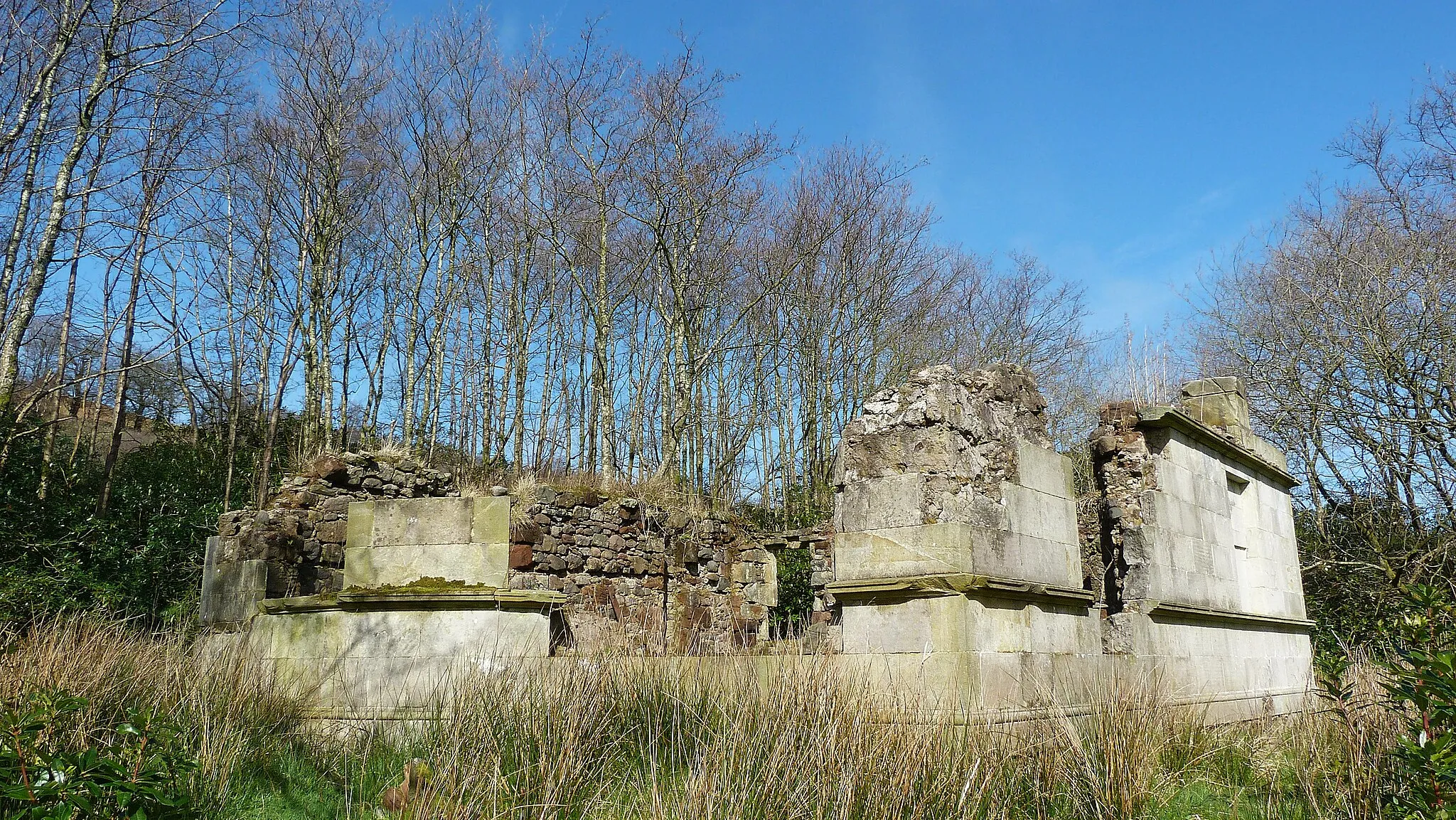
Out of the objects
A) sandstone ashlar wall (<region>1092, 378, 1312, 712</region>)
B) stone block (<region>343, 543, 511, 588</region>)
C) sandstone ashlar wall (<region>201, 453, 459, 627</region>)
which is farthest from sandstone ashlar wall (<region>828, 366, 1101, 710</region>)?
sandstone ashlar wall (<region>201, 453, 459, 627</region>)

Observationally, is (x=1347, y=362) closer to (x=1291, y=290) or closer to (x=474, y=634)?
(x=1291, y=290)

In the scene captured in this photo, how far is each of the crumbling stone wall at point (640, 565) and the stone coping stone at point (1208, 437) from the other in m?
6.10

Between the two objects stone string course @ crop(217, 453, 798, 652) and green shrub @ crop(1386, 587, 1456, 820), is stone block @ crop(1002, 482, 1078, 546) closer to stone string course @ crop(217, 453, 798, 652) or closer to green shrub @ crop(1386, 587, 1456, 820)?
green shrub @ crop(1386, 587, 1456, 820)

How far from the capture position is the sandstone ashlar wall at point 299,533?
32.6 feet

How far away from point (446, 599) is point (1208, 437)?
7204mm

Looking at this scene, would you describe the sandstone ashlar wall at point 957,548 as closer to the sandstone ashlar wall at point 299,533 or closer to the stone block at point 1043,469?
the stone block at point 1043,469

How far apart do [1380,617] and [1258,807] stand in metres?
12.1

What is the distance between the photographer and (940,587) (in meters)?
5.80

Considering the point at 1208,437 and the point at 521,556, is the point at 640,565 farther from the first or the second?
the point at 1208,437

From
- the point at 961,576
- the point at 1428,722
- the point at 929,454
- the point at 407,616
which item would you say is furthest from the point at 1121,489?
the point at 407,616

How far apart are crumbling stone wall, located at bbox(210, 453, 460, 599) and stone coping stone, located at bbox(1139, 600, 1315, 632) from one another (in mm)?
7727

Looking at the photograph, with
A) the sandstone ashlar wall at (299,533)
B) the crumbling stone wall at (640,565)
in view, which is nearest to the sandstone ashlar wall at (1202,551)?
the crumbling stone wall at (640,565)

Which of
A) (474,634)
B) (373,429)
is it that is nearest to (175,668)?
(474,634)

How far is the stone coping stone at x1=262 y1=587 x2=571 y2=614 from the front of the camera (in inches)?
279
